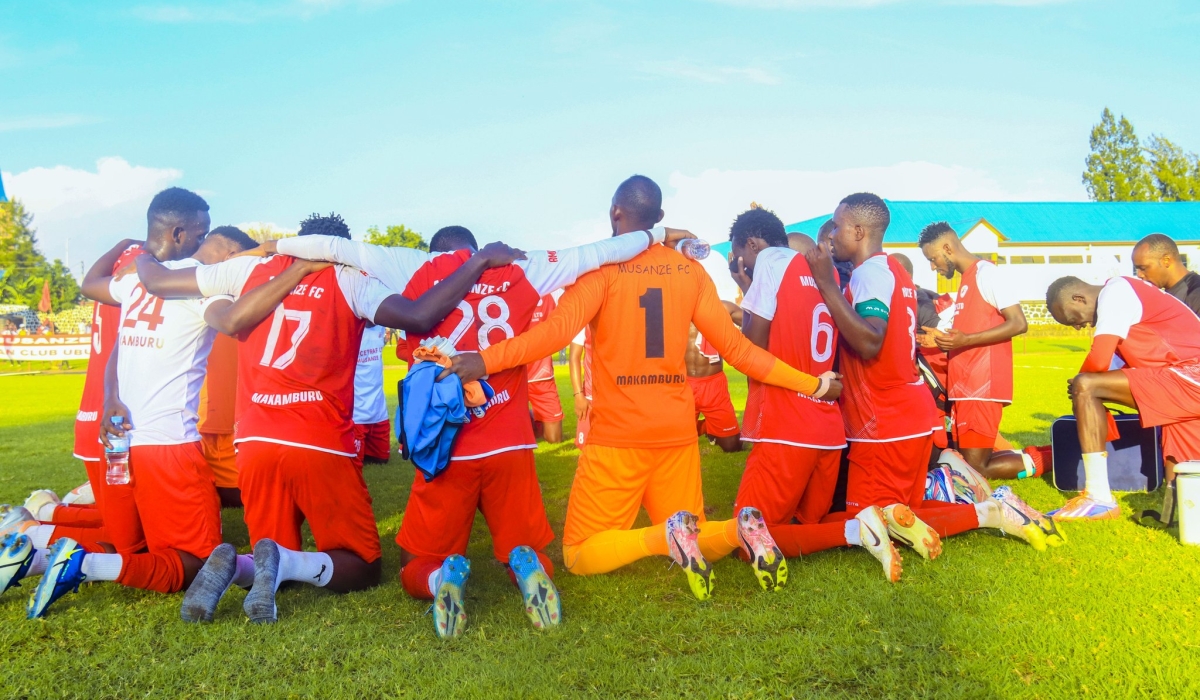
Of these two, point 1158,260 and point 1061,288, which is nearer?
point 1061,288

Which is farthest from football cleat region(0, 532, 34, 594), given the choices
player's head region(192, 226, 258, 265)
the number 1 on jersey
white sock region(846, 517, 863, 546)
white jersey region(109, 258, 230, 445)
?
white sock region(846, 517, 863, 546)

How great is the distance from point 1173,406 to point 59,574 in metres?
7.47

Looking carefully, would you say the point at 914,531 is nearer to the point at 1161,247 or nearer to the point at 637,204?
the point at 637,204

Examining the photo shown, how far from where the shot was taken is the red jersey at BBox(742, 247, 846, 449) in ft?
16.6

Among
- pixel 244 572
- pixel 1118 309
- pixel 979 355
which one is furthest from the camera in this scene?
pixel 979 355

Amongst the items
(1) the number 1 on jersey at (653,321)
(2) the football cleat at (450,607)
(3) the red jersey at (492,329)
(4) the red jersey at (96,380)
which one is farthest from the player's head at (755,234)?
(4) the red jersey at (96,380)

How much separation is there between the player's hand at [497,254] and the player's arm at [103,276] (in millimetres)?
2726

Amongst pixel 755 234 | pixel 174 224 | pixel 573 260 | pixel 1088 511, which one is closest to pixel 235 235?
pixel 174 224

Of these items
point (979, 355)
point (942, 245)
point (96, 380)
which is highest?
point (942, 245)

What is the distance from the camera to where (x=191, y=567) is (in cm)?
475

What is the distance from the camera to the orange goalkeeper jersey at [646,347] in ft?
15.5

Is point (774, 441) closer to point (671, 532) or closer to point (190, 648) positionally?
point (671, 532)

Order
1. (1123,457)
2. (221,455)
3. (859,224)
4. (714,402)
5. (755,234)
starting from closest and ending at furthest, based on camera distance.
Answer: (859,224) < (755,234) < (221,455) < (1123,457) < (714,402)

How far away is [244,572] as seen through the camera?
4.43 meters
